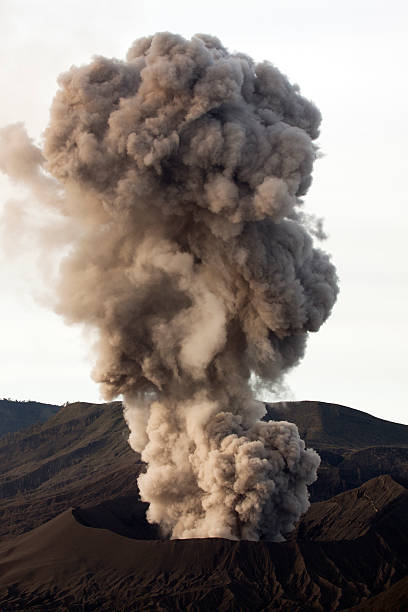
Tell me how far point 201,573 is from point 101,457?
9273cm

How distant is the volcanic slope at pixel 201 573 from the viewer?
53.7 m

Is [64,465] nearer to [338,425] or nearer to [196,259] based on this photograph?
[338,425]

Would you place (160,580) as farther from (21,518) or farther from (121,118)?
(21,518)

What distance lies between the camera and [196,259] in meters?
57.3

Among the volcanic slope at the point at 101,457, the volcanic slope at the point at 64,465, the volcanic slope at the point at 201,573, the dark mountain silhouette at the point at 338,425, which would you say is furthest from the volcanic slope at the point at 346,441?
the volcanic slope at the point at 201,573

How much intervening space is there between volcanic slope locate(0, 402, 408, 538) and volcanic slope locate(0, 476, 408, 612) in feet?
106

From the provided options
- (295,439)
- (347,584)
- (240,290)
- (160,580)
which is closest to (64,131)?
(240,290)

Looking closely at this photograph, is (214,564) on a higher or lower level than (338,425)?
lower

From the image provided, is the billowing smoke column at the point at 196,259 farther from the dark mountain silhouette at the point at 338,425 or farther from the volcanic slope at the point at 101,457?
the dark mountain silhouette at the point at 338,425

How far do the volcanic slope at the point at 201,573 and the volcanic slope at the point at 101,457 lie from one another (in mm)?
32374

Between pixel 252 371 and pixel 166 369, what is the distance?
5.00 metres

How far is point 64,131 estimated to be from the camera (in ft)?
179

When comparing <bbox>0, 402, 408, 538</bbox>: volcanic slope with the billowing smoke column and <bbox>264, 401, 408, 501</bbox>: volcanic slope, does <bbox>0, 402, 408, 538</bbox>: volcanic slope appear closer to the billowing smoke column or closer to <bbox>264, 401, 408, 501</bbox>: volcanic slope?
<bbox>264, 401, 408, 501</bbox>: volcanic slope

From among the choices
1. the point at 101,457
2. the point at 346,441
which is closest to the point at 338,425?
the point at 346,441
